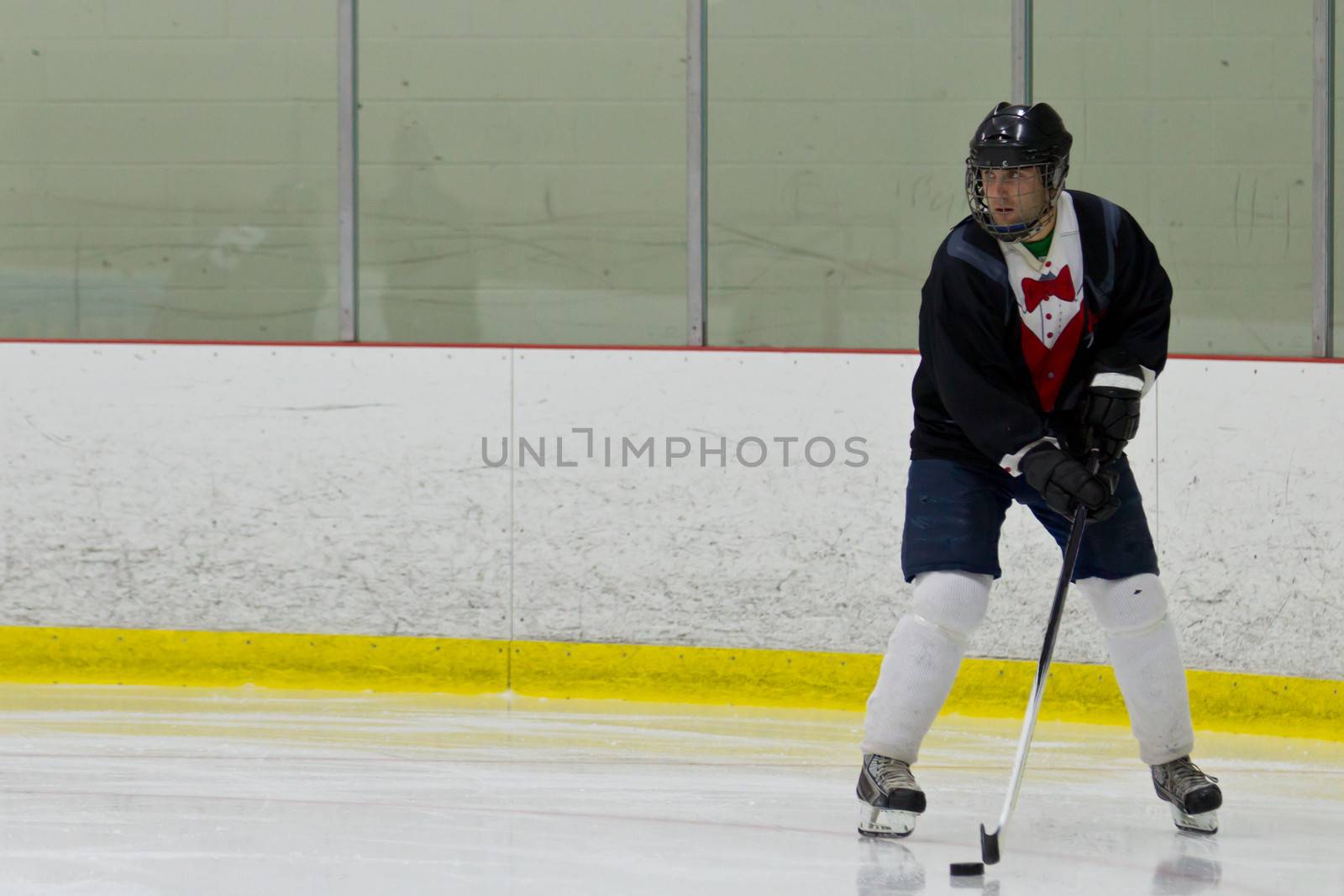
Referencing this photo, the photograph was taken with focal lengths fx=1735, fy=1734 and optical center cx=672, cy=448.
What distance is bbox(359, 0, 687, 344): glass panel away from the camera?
450cm

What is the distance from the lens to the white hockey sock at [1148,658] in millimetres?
2803

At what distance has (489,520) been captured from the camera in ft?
14.1

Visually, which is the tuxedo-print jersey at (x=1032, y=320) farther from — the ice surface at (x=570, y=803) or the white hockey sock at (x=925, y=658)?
the ice surface at (x=570, y=803)

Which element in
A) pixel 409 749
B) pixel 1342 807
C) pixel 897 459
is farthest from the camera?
pixel 897 459

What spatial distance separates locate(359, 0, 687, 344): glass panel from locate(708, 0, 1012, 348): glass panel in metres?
0.15

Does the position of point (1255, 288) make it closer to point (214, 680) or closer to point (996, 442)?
point (996, 442)

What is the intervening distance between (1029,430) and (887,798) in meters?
0.63

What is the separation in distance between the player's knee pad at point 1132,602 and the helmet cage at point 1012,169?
58cm

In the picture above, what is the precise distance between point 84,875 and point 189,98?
2.60 m

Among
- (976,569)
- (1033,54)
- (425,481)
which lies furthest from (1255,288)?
(425,481)

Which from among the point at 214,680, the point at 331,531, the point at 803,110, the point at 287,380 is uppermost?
the point at 803,110

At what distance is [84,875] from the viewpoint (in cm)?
258

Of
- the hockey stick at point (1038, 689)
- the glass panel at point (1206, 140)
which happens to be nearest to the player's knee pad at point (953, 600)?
the hockey stick at point (1038, 689)

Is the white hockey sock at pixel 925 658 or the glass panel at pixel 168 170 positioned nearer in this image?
the white hockey sock at pixel 925 658
